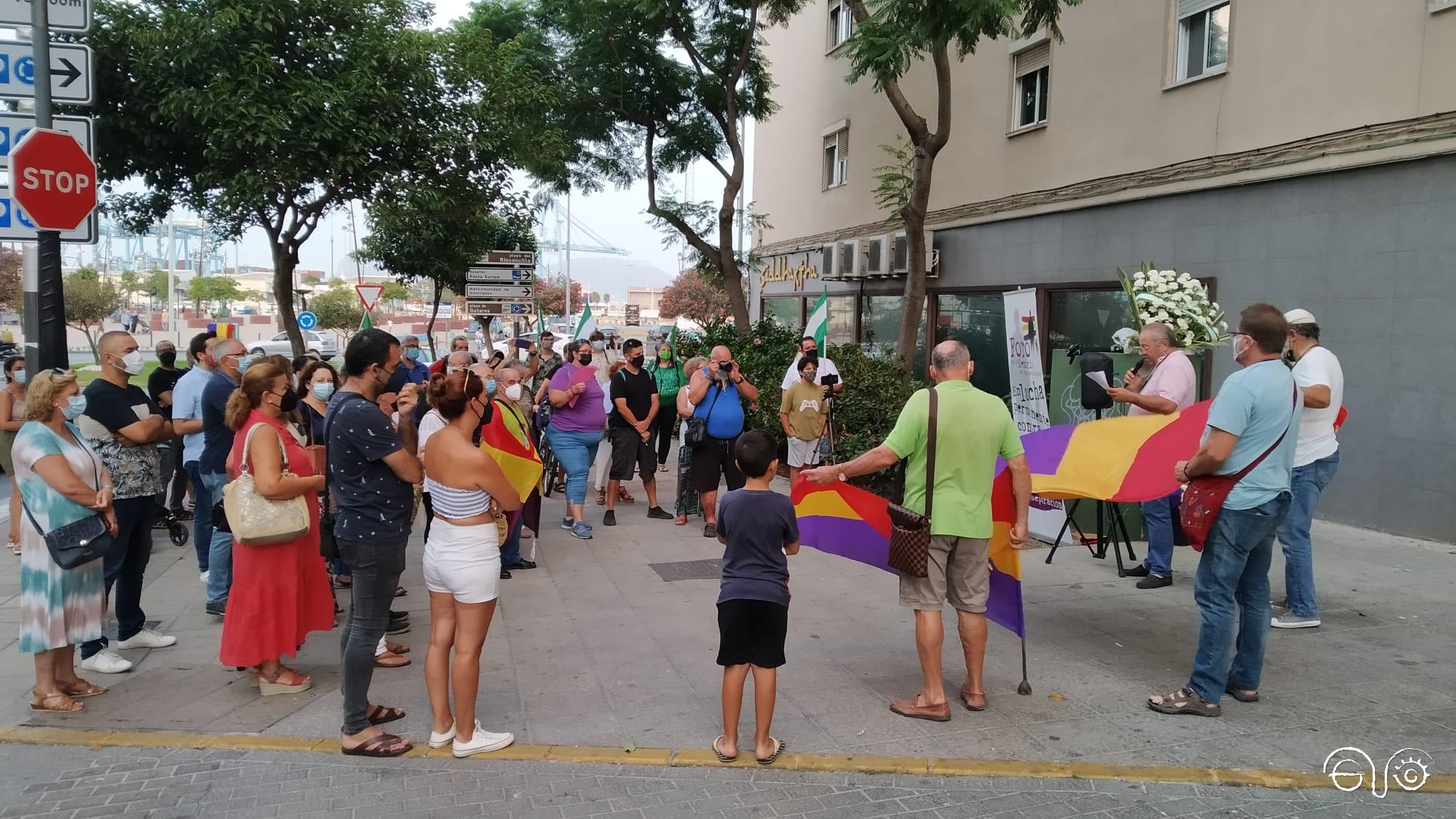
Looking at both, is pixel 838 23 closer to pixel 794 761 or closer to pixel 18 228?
pixel 18 228

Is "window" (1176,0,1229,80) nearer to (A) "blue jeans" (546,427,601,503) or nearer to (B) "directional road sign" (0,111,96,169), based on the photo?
(A) "blue jeans" (546,427,601,503)

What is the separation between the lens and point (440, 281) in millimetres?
27266

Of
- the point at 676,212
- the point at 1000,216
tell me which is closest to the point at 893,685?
the point at 1000,216

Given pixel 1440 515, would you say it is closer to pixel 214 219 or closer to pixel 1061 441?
pixel 1061 441

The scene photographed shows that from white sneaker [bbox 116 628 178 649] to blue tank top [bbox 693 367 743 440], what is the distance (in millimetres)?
4805

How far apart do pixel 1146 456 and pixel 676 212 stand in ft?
45.1

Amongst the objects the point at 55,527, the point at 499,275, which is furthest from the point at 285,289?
the point at 55,527

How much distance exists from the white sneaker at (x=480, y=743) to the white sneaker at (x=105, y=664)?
7.68 feet

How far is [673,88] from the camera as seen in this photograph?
17703 mm

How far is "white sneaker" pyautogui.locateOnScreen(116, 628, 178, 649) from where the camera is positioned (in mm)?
5871

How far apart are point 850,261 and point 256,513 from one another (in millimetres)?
15535

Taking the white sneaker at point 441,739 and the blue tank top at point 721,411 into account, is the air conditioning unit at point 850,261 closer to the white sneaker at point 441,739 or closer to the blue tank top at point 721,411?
the blue tank top at point 721,411

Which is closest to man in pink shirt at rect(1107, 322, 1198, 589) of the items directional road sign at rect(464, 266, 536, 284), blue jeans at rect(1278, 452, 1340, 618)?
blue jeans at rect(1278, 452, 1340, 618)

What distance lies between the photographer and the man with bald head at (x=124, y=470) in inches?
219
